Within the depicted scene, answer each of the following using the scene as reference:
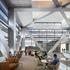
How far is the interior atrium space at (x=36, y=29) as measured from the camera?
13438 mm

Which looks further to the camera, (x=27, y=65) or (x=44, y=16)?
(x=44, y=16)

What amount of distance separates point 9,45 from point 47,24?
328 inches

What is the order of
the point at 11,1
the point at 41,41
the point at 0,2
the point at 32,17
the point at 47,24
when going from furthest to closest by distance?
the point at 41,41
the point at 47,24
the point at 32,17
the point at 11,1
the point at 0,2

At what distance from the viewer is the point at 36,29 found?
23312mm

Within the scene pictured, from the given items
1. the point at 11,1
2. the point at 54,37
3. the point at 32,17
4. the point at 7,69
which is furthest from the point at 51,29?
the point at 7,69

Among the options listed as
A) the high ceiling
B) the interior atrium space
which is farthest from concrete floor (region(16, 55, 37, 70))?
the high ceiling

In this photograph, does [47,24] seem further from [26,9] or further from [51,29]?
[26,9]

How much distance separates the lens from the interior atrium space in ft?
44.1

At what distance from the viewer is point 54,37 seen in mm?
23125

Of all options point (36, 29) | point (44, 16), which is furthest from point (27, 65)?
point (36, 29)

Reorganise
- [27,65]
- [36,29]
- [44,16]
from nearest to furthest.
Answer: [27,65] → [44,16] → [36,29]

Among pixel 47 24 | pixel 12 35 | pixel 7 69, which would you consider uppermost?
pixel 47 24

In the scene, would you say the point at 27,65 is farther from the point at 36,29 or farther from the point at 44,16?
the point at 36,29

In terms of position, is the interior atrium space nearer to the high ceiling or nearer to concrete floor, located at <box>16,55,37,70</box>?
the high ceiling
